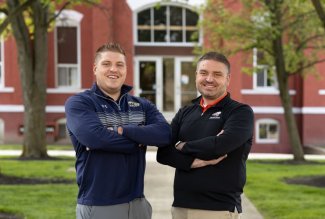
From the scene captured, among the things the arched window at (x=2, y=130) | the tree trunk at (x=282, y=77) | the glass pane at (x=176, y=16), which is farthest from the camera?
the glass pane at (x=176, y=16)

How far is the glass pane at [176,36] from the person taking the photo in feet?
66.6

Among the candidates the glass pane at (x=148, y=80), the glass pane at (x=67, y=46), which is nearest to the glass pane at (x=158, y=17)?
the glass pane at (x=148, y=80)

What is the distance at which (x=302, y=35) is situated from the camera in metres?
15.0

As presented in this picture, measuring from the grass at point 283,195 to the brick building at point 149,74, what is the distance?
27.4ft

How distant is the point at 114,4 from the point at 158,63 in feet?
9.35

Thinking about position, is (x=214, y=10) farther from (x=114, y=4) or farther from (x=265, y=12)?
(x=114, y=4)

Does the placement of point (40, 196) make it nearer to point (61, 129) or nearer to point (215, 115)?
point (215, 115)

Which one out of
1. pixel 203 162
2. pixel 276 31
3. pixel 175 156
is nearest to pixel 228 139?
pixel 203 162

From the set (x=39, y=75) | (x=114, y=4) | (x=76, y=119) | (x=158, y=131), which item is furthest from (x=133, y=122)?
(x=114, y=4)

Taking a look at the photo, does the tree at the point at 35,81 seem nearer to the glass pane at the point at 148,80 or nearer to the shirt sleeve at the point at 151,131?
the glass pane at the point at 148,80

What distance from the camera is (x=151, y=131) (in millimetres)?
3709

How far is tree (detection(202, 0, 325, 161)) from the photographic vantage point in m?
13.8

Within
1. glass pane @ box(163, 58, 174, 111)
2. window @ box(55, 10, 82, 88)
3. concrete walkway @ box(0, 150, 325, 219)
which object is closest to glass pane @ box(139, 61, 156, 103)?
glass pane @ box(163, 58, 174, 111)

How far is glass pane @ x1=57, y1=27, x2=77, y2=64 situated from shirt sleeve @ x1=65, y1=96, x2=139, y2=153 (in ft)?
55.2
